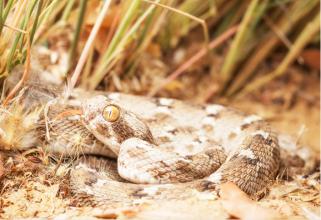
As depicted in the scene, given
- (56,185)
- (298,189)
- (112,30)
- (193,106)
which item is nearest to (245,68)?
(193,106)

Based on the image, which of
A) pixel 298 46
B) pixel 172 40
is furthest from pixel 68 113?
pixel 298 46

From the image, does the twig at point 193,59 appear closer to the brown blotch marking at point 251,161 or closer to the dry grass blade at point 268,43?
the dry grass blade at point 268,43

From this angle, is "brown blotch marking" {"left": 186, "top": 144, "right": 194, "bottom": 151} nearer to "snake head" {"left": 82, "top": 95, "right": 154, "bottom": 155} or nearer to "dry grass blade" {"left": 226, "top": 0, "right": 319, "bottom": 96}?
"snake head" {"left": 82, "top": 95, "right": 154, "bottom": 155}

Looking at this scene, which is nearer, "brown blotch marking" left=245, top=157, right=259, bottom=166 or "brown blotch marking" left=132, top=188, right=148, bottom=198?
"brown blotch marking" left=132, top=188, right=148, bottom=198

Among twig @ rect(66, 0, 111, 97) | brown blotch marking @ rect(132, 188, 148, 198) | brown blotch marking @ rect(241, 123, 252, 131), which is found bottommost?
brown blotch marking @ rect(132, 188, 148, 198)

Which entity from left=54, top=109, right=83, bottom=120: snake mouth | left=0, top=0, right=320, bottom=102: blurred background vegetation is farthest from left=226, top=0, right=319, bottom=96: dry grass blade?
left=54, top=109, right=83, bottom=120: snake mouth

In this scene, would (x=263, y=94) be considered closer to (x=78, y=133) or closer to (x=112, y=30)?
(x=112, y=30)

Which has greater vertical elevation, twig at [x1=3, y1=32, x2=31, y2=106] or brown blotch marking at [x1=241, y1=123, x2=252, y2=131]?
brown blotch marking at [x1=241, y1=123, x2=252, y2=131]

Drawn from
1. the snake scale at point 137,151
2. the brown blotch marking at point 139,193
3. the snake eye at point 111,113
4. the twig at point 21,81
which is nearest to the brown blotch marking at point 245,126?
the snake scale at point 137,151
